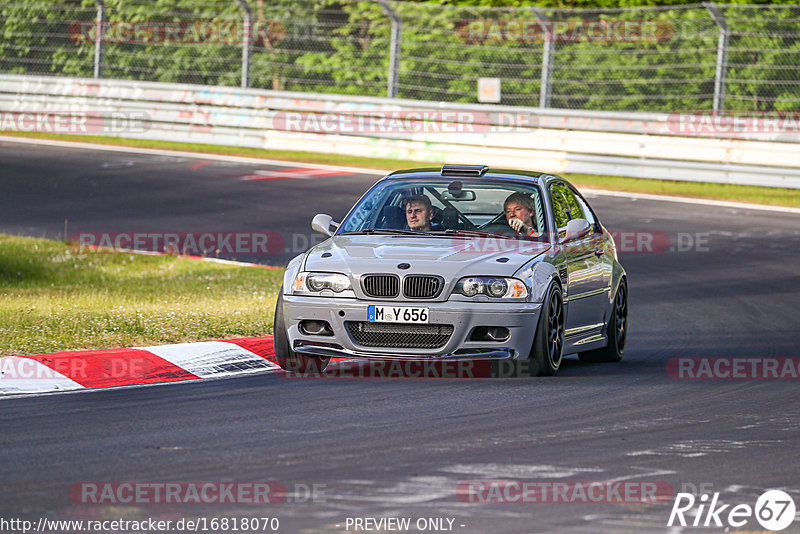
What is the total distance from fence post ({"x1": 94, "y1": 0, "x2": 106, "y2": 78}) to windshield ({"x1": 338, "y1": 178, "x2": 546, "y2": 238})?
18.9m

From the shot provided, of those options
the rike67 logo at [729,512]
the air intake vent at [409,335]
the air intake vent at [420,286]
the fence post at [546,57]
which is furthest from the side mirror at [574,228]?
the fence post at [546,57]

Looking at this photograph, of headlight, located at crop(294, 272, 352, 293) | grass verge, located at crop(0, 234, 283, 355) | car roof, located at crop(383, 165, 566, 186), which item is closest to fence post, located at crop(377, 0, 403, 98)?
grass verge, located at crop(0, 234, 283, 355)

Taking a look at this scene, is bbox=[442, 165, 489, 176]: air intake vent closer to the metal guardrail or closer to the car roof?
the car roof

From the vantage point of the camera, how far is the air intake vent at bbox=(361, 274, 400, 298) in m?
9.28

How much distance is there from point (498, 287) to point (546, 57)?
16.3 metres

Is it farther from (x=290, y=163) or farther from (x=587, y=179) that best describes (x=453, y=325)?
(x=290, y=163)

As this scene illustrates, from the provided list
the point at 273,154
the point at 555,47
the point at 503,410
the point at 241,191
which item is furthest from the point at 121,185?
the point at 503,410

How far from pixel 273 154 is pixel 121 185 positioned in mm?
5266

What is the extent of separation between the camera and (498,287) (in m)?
9.27

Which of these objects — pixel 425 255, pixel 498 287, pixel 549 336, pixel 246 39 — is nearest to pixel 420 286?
pixel 425 255

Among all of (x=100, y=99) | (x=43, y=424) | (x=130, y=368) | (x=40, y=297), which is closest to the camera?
(x=43, y=424)

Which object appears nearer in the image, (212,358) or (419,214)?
(212,358)

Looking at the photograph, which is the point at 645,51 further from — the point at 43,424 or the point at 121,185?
the point at 43,424

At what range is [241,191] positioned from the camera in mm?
22500
